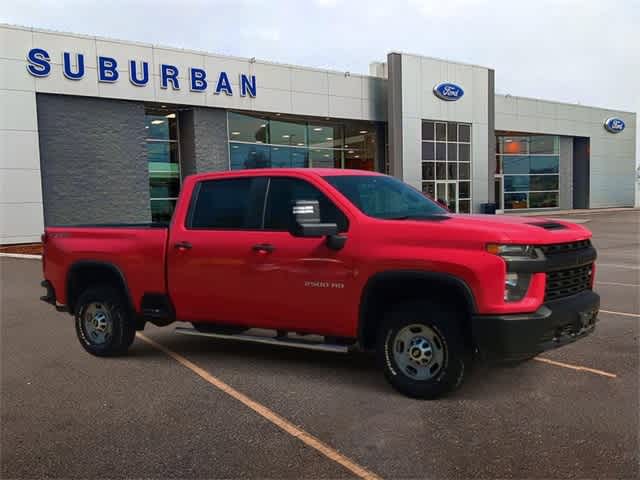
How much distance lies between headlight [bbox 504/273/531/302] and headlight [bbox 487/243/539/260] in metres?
0.13

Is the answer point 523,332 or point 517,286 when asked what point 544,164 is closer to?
point 517,286

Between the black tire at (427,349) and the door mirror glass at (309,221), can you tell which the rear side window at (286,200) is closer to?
the door mirror glass at (309,221)

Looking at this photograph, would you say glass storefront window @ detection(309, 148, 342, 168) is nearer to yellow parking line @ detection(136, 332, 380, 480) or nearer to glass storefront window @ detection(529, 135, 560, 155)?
glass storefront window @ detection(529, 135, 560, 155)

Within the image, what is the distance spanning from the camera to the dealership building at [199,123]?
2138 cm

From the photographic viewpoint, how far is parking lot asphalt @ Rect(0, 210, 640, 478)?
3627 mm

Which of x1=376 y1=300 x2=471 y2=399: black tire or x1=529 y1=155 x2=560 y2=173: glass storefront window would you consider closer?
x1=376 y1=300 x2=471 y2=399: black tire

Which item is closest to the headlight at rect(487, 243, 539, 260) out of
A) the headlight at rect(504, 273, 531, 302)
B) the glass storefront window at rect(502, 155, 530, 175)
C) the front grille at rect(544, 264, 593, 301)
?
the headlight at rect(504, 273, 531, 302)

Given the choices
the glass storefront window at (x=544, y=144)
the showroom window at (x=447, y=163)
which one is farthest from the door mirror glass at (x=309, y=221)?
the glass storefront window at (x=544, y=144)

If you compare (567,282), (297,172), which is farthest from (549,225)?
(297,172)

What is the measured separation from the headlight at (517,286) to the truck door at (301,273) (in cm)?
124

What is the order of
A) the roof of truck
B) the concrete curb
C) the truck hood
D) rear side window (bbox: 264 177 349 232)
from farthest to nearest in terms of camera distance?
1. the concrete curb
2. the roof of truck
3. rear side window (bbox: 264 177 349 232)
4. the truck hood

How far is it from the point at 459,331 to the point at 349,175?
1923 millimetres

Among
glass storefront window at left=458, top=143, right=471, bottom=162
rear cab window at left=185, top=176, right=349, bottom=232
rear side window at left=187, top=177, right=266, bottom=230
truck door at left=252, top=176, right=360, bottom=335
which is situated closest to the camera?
truck door at left=252, top=176, right=360, bottom=335

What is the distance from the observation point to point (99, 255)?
21.0 feet
